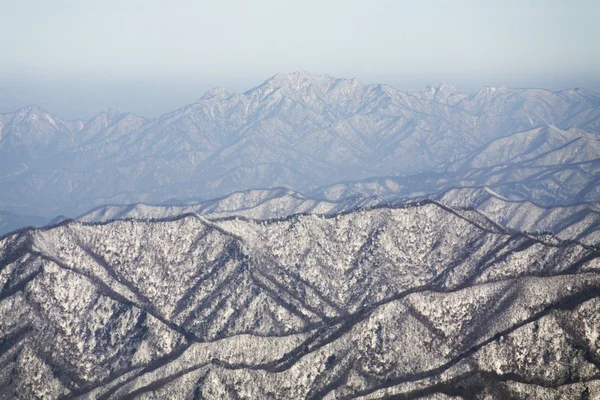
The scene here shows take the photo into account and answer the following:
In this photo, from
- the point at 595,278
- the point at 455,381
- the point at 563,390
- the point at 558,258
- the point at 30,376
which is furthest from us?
the point at 558,258

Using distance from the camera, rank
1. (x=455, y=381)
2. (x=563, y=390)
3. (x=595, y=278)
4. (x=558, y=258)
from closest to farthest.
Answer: (x=563, y=390)
(x=455, y=381)
(x=595, y=278)
(x=558, y=258)

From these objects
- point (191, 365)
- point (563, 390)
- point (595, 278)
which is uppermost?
point (595, 278)

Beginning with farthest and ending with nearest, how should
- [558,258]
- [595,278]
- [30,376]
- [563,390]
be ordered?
[558,258] → [30,376] → [595,278] → [563,390]

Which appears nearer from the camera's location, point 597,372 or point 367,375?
point 597,372

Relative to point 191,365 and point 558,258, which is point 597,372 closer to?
point 558,258

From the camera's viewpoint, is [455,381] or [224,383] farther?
[224,383]

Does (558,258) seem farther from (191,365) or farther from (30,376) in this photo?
(30,376)

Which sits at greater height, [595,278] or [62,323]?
[595,278]

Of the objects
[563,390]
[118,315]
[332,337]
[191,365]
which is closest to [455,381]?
[563,390]

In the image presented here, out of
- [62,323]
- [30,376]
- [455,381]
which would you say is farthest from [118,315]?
[455,381]
